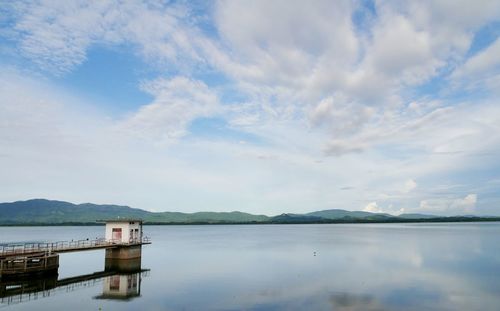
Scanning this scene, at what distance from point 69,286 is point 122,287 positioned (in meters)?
6.89

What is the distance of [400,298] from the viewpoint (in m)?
39.9

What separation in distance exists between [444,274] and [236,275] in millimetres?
31132

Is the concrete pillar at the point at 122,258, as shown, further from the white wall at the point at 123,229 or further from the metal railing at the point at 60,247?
the white wall at the point at 123,229

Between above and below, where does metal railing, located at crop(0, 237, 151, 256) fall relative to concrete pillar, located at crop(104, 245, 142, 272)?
above

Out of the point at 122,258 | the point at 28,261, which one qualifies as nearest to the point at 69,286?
the point at 28,261

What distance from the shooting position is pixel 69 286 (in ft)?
156

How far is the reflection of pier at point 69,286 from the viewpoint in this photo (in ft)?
135

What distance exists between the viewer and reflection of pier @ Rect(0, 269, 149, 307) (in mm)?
41125

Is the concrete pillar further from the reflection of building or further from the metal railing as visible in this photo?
the reflection of building

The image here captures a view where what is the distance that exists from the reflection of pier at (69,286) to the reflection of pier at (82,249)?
1560 mm

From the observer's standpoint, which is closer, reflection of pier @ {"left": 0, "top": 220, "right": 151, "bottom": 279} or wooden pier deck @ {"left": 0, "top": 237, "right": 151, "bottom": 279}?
wooden pier deck @ {"left": 0, "top": 237, "right": 151, "bottom": 279}

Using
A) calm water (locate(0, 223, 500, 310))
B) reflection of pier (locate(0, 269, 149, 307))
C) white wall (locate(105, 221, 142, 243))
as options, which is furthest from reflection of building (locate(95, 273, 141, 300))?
white wall (locate(105, 221, 142, 243))

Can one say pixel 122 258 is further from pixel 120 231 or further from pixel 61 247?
pixel 61 247

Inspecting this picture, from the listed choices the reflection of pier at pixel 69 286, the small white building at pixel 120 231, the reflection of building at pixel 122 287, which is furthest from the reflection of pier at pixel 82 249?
the reflection of building at pixel 122 287
